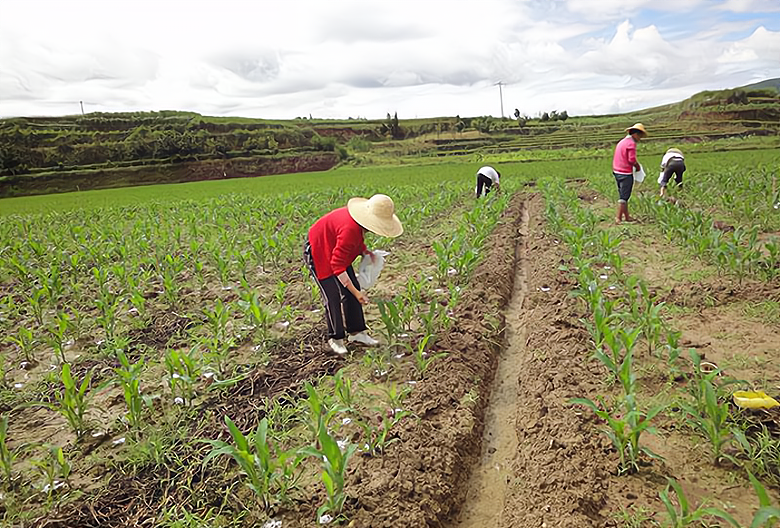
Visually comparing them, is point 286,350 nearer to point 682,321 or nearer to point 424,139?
point 682,321

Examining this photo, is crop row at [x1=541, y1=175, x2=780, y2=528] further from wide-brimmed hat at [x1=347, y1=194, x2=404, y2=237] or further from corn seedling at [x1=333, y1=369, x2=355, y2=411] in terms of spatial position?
→ wide-brimmed hat at [x1=347, y1=194, x2=404, y2=237]

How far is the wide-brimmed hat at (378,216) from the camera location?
397 cm

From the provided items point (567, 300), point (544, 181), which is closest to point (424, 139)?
point (544, 181)

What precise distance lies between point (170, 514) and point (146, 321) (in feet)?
11.6

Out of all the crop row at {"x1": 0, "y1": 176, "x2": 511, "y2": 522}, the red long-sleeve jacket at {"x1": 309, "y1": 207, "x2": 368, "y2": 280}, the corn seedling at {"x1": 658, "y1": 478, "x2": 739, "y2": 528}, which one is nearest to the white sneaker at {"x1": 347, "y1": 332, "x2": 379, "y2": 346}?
the crop row at {"x1": 0, "y1": 176, "x2": 511, "y2": 522}

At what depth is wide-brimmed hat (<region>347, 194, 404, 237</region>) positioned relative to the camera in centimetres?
397

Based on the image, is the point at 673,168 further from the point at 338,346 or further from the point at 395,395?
the point at 395,395

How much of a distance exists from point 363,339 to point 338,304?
0.48 metres

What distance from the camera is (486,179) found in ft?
40.5

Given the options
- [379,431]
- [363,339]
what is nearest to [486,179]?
[363,339]

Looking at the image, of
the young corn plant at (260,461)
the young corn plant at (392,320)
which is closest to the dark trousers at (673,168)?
the young corn plant at (392,320)

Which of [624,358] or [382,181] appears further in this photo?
[382,181]

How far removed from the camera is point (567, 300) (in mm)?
5387

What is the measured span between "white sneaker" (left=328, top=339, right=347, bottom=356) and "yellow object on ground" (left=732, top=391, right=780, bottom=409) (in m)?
2.99
